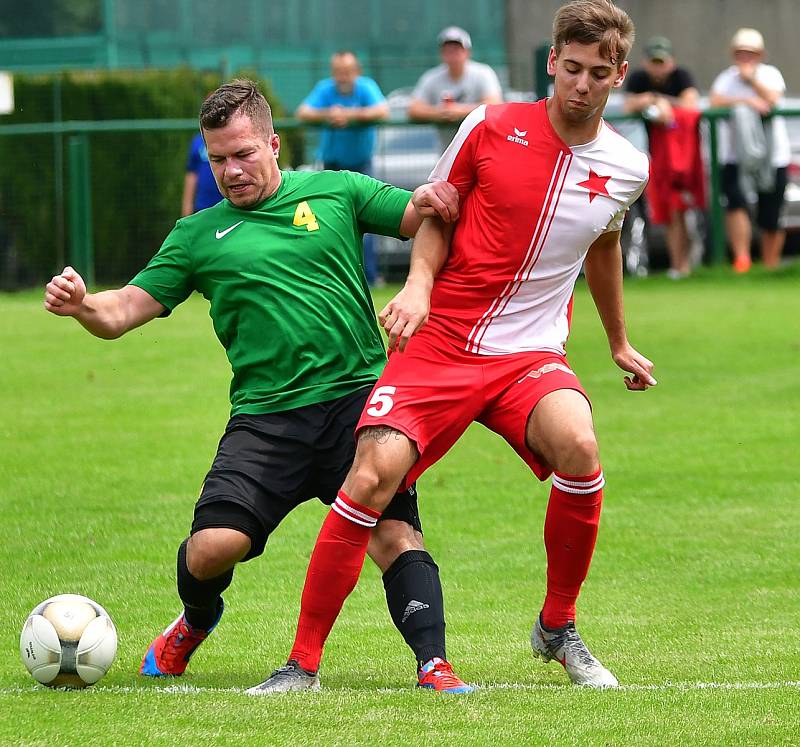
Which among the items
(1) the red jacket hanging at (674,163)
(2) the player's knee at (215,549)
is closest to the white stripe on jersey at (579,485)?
(2) the player's knee at (215,549)

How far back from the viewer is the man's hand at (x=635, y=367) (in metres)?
5.83

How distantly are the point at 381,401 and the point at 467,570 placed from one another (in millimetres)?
2109

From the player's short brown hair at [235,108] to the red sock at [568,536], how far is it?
1.55m

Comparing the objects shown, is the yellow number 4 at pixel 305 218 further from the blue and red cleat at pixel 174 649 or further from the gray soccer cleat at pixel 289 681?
the gray soccer cleat at pixel 289 681

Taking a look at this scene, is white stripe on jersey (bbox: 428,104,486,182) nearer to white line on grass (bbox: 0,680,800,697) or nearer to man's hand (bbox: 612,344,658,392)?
man's hand (bbox: 612,344,658,392)

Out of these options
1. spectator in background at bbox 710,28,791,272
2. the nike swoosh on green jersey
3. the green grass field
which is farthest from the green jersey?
spectator in background at bbox 710,28,791,272

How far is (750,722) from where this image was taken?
4586 mm

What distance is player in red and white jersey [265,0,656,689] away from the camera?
17.1 feet

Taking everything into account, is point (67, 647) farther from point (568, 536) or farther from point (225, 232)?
point (568, 536)

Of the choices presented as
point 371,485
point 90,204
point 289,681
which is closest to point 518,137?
point 371,485

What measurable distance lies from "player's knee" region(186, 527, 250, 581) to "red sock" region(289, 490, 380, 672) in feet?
0.81

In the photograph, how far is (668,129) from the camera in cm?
1714

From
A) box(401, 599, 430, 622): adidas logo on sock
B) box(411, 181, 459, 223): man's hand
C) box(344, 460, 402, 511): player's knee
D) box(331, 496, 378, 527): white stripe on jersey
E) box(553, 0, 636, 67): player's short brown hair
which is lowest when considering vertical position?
box(401, 599, 430, 622): adidas logo on sock

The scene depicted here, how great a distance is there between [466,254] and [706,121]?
1274cm
